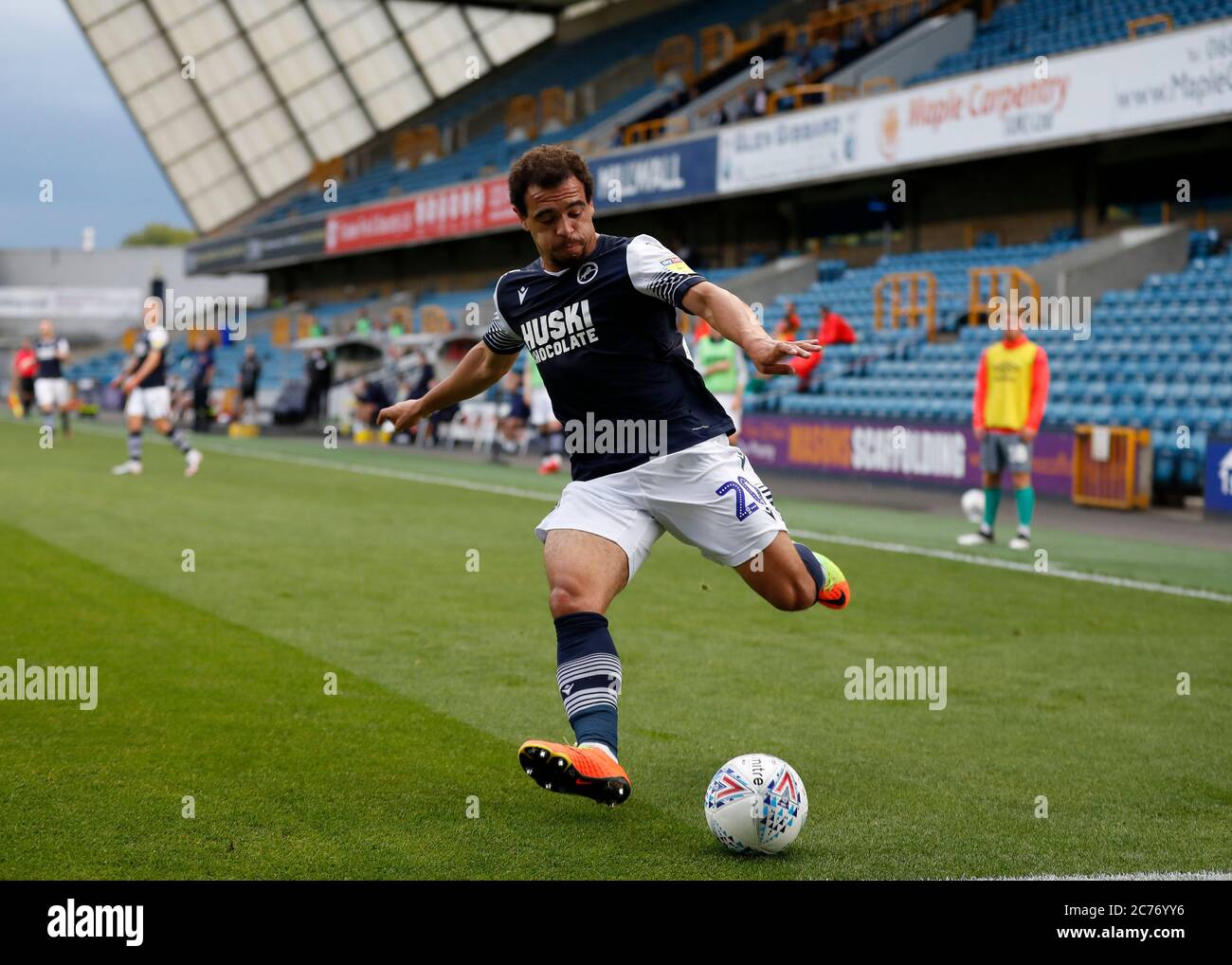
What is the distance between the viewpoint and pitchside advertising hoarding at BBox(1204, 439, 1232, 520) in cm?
1521

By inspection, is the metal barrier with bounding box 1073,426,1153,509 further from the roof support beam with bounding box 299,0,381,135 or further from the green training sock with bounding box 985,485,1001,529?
the roof support beam with bounding box 299,0,381,135

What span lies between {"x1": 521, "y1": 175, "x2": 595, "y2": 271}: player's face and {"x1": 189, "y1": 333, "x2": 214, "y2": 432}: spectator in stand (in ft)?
86.1

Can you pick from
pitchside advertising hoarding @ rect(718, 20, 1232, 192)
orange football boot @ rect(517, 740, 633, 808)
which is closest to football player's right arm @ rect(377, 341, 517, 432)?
orange football boot @ rect(517, 740, 633, 808)

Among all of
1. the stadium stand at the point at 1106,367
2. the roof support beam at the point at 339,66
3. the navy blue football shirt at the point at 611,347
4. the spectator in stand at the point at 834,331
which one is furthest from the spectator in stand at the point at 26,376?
the navy blue football shirt at the point at 611,347

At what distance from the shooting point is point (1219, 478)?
15375 mm

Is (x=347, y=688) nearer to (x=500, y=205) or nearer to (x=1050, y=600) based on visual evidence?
(x=1050, y=600)

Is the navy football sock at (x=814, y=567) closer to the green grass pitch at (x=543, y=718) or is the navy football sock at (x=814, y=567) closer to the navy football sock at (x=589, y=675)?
the green grass pitch at (x=543, y=718)

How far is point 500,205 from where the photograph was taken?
34938mm

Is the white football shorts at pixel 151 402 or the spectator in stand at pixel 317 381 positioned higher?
the spectator in stand at pixel 317 381

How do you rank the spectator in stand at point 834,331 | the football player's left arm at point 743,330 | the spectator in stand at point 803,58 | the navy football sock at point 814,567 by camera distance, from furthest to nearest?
the spectator in stand at point 803,58 → the spectator in stand at point 834,331 → the navy football sock at point 814,567 → the football player's left arm at point 743,330

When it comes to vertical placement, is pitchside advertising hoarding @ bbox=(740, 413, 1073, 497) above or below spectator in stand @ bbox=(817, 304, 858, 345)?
below

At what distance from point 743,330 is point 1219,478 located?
12678mm

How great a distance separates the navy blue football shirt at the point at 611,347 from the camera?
4.83m
